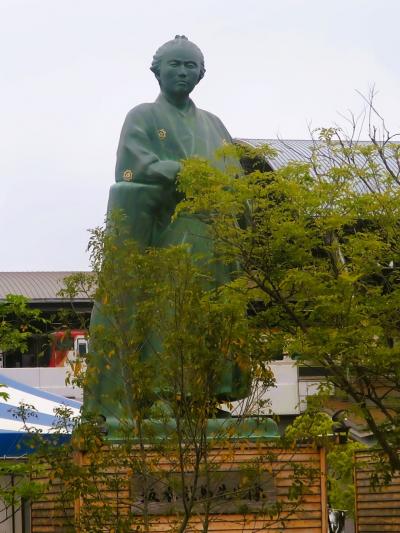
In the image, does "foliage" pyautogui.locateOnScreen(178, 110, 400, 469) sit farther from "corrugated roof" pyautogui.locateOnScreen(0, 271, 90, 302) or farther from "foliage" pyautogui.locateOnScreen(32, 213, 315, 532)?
"corrugated roof" pyautogui.locateOnScreen(0, 271, 90, 302)

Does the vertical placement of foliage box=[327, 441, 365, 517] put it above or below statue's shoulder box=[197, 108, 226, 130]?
below

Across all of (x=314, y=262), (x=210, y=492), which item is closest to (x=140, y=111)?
(x=314, y=262)

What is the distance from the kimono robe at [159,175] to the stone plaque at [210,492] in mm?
1657

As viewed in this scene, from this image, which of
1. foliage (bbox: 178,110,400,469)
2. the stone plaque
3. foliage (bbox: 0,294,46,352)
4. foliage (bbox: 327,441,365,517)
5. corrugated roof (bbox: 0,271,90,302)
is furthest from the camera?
corrugated roof (bbox: 0,271,90,302)

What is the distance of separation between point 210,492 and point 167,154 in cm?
467

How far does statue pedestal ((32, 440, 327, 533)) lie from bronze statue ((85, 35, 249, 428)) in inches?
57.1

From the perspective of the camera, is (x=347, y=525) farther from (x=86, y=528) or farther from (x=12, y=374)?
(x=86, y=528)

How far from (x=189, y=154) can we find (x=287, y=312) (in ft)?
6.96

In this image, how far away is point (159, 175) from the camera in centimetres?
1447

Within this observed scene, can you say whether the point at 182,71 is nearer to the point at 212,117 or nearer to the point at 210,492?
the point at 212,117

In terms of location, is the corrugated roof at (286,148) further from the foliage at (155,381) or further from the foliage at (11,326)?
the foliage at (155,381)

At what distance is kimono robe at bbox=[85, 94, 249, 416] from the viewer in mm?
14477

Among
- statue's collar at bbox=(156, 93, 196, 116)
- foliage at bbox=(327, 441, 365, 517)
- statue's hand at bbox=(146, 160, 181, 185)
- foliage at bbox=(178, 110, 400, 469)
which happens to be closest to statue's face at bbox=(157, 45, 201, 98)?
statue's collar at bbox=(156, 93, 196, 116)

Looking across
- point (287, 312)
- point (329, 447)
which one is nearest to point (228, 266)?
point (287, 312)
